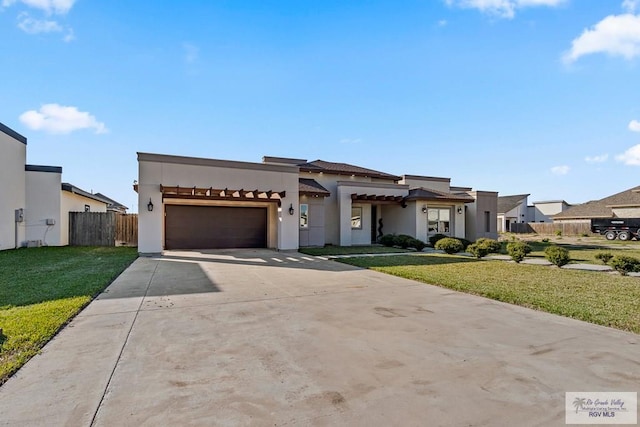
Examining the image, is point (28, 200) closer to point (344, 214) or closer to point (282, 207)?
point (282, 207)

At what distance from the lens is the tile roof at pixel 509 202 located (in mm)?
47434

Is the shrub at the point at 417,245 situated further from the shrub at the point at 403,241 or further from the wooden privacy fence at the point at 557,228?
the wooden privacy fence at the point at 557,228

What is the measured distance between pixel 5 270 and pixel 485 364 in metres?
11.9

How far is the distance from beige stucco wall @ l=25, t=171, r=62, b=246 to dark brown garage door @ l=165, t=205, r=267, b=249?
17.3 ft

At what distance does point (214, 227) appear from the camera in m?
17.4

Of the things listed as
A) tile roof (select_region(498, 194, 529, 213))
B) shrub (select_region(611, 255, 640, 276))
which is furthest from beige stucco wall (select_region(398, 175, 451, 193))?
tile roof (select_region(498, 194, 529, 213))

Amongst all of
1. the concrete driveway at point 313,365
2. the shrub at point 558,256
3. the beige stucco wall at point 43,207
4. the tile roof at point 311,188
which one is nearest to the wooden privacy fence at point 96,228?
the beige stucco wall at point 43,207

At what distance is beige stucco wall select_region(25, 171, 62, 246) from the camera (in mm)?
16109

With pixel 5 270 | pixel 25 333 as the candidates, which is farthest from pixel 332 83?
pixel 25 333

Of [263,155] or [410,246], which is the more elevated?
[263,155]

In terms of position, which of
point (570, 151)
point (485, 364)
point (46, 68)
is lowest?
point (485, 364)

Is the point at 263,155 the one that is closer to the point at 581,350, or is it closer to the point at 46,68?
the point at 46,68

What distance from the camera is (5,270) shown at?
9.39 metres

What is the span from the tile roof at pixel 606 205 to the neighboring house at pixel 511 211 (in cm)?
605
